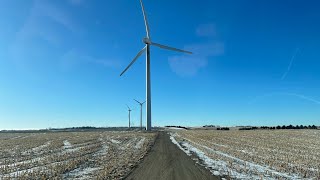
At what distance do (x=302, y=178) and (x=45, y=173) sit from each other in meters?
15.2

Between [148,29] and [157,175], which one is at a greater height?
[148,29]

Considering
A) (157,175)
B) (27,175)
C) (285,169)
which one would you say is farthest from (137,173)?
(285,169)

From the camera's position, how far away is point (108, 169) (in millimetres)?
23328

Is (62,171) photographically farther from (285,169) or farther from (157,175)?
(285,169)

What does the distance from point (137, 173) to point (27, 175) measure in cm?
662

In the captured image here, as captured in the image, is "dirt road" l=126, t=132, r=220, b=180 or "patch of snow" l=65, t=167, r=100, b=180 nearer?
"dirt road" l=126, t=132, r=220, b=180

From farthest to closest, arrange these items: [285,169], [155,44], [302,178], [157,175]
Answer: [155,44] → [285,169] → [157,175] → [302,178]

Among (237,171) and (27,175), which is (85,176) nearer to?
(27,175)

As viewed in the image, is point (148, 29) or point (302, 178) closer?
point (302, 178)

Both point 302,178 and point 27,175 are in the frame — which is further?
point 27,175

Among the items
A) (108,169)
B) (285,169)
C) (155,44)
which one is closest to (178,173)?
(108,169)

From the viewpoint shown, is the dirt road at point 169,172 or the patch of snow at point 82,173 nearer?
the dirt road at point 169,172

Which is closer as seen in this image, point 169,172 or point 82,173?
point 169,172

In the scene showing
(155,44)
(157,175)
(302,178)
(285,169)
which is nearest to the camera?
(302,178)
